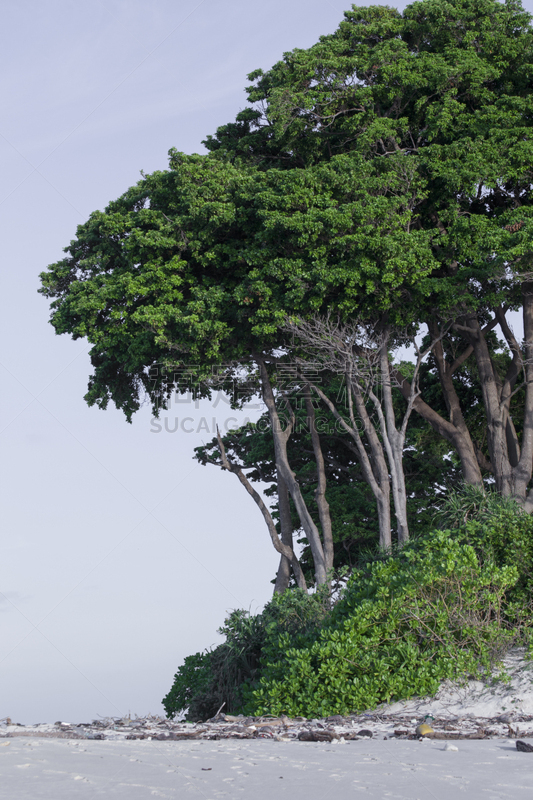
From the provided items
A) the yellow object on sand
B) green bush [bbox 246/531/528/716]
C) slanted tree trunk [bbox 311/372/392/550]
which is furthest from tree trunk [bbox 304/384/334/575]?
the yellow object on sand

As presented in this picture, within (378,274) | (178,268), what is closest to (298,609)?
(378,274)

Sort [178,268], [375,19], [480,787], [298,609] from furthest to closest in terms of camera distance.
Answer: [375,19] → [178,268] → [298,609] → [480,787]

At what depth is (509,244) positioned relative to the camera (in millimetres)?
15656

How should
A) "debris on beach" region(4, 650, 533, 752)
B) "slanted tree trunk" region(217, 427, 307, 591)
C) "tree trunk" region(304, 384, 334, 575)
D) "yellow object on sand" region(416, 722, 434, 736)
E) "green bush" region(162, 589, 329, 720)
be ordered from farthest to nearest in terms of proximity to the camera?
1. "slanted tree trunk" region(217, 427, 307, 591)
2. "tree trunk" region(304, 384, 334, 575)
3. "green bush" region(162, 589, 329, 720)
4. "debris on beach" region(4, 650, 533, 752)
5. "yellow object on sand" region(416, 722, 434, 736)

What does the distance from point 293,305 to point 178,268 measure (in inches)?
119

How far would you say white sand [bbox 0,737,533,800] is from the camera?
4.43 meters

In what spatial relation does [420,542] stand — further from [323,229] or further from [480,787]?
[323,229]

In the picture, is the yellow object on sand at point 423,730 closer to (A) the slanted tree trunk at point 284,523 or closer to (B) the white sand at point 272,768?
(B) the white sand at point 272,768

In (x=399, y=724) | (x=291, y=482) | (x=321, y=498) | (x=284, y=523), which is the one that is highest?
(x=291, y=482)

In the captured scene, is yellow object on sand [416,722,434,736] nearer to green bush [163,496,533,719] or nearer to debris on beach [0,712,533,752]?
debris on beach [0,712,533,752]

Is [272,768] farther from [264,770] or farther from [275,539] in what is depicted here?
[275,539]

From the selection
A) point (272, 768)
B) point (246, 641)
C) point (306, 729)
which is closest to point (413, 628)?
point (306, 729)

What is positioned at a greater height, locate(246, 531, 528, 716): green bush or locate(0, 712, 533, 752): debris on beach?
locate(246, 531, 528, 716): green bush

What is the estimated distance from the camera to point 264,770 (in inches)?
201
